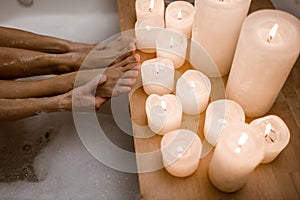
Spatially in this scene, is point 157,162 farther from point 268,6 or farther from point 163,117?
point 268,6

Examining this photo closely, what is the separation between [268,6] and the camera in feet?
3.59

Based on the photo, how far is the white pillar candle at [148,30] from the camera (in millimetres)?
1010

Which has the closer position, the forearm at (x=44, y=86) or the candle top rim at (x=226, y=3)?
the candle top rim at (x=226, y=3)

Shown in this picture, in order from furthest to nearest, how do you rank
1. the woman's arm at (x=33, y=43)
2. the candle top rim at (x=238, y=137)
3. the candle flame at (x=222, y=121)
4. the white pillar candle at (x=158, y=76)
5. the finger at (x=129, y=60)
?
the woman's arm at (x=33, y=43) → the finger at (x=129, y=60) → the white pillar candle at (x=158, y=76) → the candle flame at (x=222, y=121) → the candle top rim at (x=238, y=137)

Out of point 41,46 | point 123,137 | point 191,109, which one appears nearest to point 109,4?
point 41,46

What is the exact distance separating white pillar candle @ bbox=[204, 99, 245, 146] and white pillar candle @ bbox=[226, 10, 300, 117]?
47 mm

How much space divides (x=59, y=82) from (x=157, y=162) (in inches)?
16.1

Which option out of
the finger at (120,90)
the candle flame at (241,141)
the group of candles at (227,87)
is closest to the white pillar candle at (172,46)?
the group of candles at (227,87)

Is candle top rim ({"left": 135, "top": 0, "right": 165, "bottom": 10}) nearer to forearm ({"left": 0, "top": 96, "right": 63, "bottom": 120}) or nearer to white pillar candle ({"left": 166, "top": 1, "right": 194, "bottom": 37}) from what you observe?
white pillar candle ({"left": 166, "top": 1, "right": 194, "bottom": 37})

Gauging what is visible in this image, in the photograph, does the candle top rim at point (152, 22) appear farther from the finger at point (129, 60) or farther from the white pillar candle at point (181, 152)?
the white pillar candle at point (181, 152)

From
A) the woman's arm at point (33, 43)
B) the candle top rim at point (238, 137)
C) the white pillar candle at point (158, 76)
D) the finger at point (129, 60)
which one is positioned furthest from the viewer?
the woman's arm at point (33, 43)

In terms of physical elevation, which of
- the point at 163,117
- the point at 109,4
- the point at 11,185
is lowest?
the point at 11,185

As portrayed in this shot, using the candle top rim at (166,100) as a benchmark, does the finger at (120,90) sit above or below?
below

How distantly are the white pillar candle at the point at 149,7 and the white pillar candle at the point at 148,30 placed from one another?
2cm
